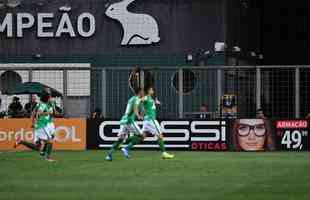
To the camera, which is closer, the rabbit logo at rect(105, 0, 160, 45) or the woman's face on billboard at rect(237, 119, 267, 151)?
the woman's face on billboard at rect(237, 119, 267, 151)

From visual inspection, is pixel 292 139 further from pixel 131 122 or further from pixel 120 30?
pixel 120 30

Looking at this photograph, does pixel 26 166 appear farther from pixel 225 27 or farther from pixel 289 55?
pixel 289 55

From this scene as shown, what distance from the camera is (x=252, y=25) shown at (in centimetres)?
5353

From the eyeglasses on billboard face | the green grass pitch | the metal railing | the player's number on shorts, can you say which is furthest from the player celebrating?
the player's number on shorts

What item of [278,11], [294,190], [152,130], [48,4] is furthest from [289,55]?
[294,190]

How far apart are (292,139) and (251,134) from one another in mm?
1374

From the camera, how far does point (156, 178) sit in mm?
19359

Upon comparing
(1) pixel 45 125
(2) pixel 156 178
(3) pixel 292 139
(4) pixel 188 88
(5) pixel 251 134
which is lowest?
(2) pixel 156 178

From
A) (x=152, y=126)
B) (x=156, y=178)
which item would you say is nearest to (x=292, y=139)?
(x=152, y=126)

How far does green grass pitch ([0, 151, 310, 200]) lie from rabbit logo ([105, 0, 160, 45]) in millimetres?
18778

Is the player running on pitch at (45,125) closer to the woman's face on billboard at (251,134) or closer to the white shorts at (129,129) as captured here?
the white shorts at (129,129)

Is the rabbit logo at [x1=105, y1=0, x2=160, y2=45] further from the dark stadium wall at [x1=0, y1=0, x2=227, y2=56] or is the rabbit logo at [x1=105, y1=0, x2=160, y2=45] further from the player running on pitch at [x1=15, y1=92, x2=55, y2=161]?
the player running on pitch at [x1=15, y1=92, x2=55, y2=161]

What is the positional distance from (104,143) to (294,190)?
56.2 ft

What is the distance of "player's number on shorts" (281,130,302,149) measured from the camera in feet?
108
